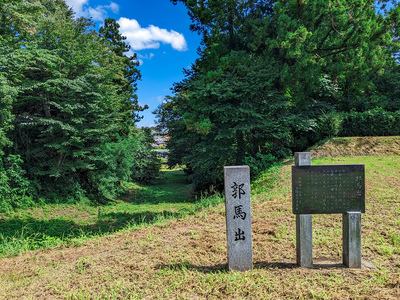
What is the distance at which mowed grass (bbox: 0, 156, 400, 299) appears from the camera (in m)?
2.84

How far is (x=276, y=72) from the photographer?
11266 millimetres

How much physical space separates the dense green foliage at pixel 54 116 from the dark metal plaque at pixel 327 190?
405 inches

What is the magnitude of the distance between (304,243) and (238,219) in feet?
3.10

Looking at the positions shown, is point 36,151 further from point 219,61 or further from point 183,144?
point 183,144

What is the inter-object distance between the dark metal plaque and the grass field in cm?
82

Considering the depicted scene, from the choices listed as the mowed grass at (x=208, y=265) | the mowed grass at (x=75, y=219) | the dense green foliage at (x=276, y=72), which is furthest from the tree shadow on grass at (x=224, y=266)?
the dense green foliage at (x=276, y=72)

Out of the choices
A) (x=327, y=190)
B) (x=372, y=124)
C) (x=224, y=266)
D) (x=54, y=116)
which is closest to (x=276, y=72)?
(x=372, y=124)

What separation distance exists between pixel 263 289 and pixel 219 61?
11.4 metres

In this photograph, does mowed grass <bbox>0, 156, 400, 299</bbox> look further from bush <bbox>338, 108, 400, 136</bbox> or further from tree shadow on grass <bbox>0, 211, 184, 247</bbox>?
bush <bbox>338, 108, 400, 136</bbox>

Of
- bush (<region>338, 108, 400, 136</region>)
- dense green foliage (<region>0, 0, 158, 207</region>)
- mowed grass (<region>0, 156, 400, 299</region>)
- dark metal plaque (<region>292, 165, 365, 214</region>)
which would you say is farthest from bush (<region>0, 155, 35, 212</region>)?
bush (<region>338, 108, 400, 136</region>)

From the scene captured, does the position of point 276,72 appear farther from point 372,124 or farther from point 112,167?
point 112,167

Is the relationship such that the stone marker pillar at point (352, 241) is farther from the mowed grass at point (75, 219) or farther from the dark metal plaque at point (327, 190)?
the mowed grass at point (75, 219)

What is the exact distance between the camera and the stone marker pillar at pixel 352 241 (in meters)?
3.18

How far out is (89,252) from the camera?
14.2 feet
